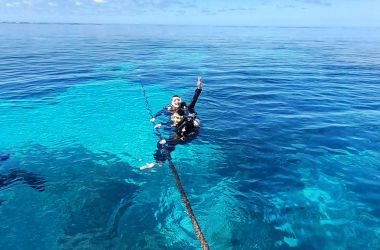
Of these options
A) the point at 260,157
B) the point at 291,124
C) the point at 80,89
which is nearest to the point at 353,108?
the point at 291,124

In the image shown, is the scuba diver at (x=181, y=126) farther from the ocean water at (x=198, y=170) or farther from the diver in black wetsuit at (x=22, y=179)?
the diver in black wetsuit at (x=22, y=179)

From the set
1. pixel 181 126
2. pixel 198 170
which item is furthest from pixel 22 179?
pixel 198 170

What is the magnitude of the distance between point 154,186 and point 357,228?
6.12 meters

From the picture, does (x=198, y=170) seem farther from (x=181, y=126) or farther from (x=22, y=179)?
(x=22, y=179)

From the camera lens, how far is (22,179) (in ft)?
33.3

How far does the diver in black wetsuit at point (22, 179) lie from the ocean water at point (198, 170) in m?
0.05

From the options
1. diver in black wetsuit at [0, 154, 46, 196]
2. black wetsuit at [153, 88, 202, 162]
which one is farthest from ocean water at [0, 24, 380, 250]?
black wetsuit at [153, 88, 202, 162]

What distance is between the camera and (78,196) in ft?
30.5

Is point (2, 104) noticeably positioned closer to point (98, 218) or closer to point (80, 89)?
point (80, 89)

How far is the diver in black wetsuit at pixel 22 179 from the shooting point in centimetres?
977

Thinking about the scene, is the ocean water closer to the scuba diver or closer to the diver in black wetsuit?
the diver in black wetsuit

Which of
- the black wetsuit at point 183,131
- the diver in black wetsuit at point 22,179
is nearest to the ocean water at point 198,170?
the diver in black wetsuit at point 22,179

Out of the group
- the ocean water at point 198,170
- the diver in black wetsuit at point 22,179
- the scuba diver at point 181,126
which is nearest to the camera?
the ocean water at point 198,170

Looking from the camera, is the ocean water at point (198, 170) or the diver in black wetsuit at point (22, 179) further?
the diver in black wetsuit at point (22, 179)
